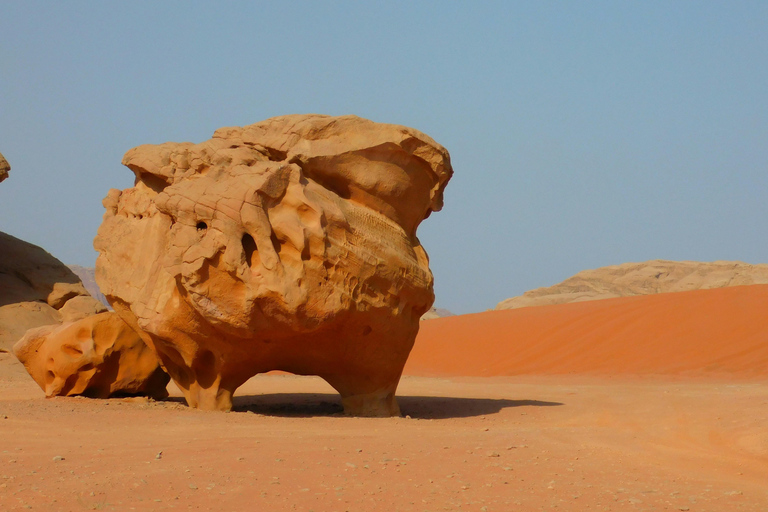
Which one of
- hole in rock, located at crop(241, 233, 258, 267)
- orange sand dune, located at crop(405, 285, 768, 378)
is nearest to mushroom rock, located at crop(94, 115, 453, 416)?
hole in rock, located at crop(241, 233, 258, 267)

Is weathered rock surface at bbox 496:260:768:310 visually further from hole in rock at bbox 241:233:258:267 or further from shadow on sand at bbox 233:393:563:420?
hole in rock at bbox 241:233:258:267

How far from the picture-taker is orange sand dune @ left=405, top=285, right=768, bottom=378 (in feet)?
57.3

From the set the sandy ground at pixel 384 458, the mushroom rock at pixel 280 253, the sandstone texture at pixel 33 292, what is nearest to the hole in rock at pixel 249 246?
the mushroom rock at pixel 280 253

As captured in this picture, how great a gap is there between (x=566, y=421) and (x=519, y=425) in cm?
78

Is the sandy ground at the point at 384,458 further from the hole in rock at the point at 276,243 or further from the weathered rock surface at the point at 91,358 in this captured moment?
the hole in rock at the point at 276,243

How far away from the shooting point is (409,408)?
1059cm

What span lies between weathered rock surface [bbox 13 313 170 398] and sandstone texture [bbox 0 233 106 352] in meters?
6.28

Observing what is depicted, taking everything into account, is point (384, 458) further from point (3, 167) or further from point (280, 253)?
point (3, 167)

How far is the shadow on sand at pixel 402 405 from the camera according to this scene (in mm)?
9805

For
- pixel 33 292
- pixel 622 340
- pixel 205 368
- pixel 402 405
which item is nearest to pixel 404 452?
pixel 205 368

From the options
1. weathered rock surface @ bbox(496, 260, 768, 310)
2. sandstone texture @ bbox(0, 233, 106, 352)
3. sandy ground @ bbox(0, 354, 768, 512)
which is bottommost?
sandy ground @ bbox(0, 354, 768, 512)

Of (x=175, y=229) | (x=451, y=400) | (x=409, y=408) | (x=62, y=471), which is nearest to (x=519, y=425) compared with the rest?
(x=409, y=408)

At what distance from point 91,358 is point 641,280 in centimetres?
3950

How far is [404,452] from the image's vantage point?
6.14 meters
